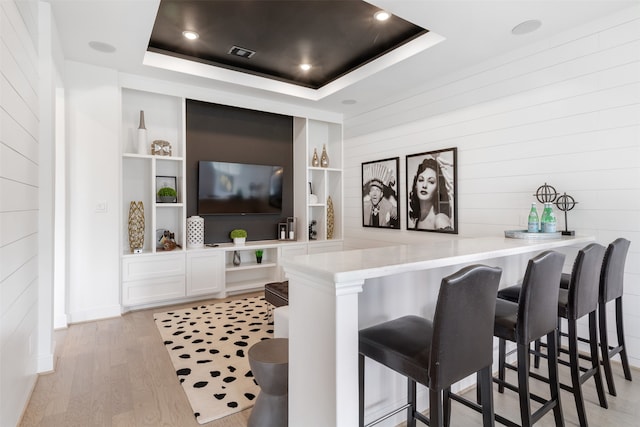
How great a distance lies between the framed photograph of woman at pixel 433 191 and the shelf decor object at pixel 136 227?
3.19 m

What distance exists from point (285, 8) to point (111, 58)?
6.17 feet

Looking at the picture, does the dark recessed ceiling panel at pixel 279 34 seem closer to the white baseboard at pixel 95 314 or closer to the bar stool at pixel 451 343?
the bar stool at pixel 451 343

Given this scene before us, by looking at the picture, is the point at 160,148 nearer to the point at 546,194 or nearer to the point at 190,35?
the point at 190,35

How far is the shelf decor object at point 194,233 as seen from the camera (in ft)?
13.9

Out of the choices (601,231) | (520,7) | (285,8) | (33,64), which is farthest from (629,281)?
(33,64)

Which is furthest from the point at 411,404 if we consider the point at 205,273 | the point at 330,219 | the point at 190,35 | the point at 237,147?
the point at 237,147

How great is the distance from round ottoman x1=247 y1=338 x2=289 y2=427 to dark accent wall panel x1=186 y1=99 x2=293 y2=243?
3164 mm

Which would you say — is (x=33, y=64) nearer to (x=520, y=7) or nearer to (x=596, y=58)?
(x=520, y=7)

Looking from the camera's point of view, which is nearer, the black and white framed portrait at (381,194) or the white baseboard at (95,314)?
the white baseboard at (95,314)

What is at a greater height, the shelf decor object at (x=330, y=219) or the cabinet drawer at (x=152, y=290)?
the shelf decor object at (x=330, y=219)

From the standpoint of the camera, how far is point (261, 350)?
1875 mm

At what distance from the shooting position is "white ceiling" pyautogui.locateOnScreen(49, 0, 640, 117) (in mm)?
2561

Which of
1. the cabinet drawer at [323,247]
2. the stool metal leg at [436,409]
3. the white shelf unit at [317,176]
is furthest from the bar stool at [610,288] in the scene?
the white shelf unit at [317,176]

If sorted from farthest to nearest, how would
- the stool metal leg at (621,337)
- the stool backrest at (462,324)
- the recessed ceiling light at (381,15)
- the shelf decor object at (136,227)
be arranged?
the shelf decor object at (136,227) < the recessed ceiling light at (381,15) < the stool metal leg at (621,337) < the stool backrest at (462,324)
